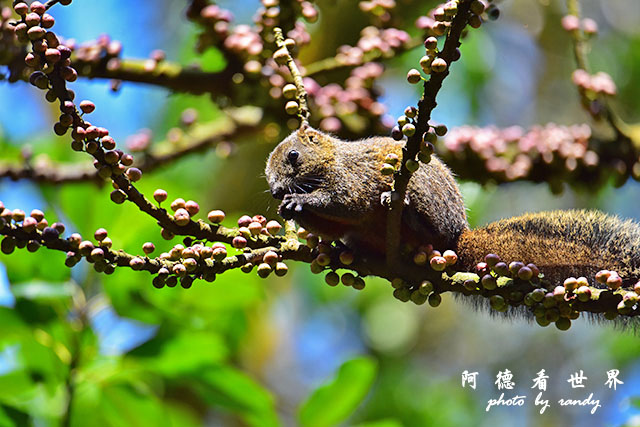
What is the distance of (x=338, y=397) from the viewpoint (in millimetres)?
3314

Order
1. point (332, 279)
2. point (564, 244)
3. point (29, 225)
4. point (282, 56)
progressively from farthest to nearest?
point (564, 244)
point (282, 56)
point (332, 279)
point (29, 225)

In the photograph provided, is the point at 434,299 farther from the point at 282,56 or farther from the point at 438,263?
the point at 282,56

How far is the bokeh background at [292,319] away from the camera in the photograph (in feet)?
10.4

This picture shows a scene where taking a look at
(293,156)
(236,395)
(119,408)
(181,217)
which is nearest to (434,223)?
(293,156)

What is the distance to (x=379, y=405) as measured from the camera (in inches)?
289

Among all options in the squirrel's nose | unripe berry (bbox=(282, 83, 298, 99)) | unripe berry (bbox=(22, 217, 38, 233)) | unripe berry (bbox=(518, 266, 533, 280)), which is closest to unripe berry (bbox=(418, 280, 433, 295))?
unripe berry (bbox=(518, 266, 533, 280))

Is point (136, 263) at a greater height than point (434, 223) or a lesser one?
lesser

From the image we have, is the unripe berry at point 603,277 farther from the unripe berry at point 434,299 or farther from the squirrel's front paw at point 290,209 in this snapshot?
the squirrel's front paw at point 290,209

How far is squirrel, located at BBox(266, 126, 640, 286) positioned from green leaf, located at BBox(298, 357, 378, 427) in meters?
0.92

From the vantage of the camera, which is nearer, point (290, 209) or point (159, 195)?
point (159, 195)

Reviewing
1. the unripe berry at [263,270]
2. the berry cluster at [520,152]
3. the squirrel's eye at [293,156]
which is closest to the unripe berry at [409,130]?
the unripe berry at [263,270]

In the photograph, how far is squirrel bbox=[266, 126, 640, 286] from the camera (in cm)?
238

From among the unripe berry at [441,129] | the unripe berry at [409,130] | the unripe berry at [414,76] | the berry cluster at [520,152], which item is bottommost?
the unripe berry at [409,130]

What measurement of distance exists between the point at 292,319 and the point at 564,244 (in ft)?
20.8
